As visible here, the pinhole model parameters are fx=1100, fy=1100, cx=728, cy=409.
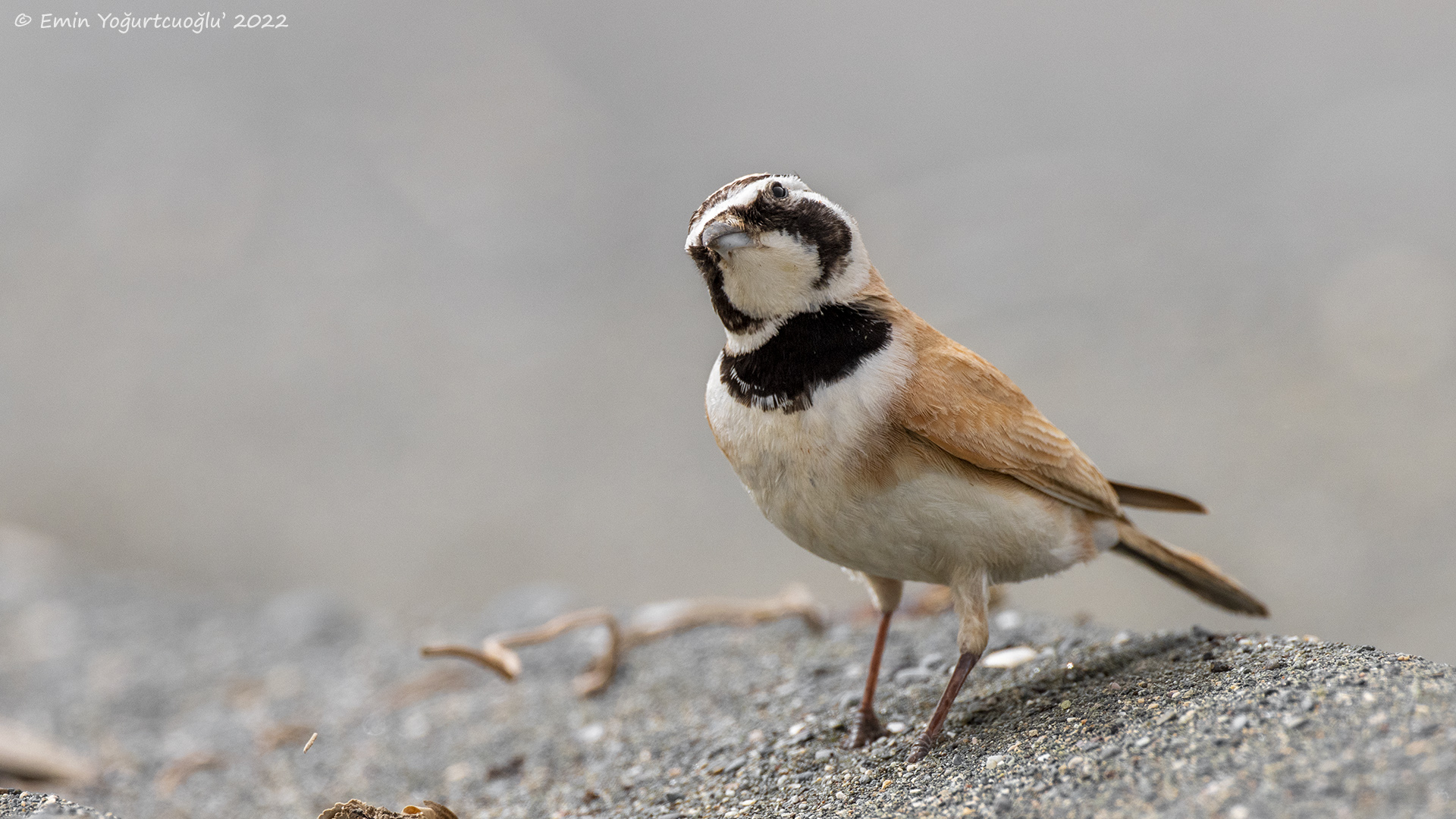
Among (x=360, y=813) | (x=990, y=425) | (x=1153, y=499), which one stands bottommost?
(x=360, y=813)

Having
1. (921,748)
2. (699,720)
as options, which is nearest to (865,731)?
(921,748)

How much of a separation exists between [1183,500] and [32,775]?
4.86 m

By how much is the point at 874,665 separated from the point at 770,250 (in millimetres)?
1684

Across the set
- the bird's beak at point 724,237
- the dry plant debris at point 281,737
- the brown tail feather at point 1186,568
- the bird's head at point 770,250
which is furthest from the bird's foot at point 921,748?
the dry plant debris at point 281,737

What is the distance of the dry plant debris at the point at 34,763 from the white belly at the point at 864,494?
3332 mm

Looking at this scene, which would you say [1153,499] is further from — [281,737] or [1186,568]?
[281,737]

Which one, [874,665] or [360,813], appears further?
[874,665]

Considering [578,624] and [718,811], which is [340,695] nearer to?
[578,624]

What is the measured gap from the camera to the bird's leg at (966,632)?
12.0 ft

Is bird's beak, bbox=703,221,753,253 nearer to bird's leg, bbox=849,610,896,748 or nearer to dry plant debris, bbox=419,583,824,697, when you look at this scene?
bird's leg, bbox=849,610,896,748

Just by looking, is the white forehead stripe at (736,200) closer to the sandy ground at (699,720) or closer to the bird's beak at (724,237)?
the bird's beak at (724,237)

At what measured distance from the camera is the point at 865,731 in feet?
13.0

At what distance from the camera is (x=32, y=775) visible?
183 inches

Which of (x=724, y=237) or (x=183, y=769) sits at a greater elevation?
(x=724, y=237)
